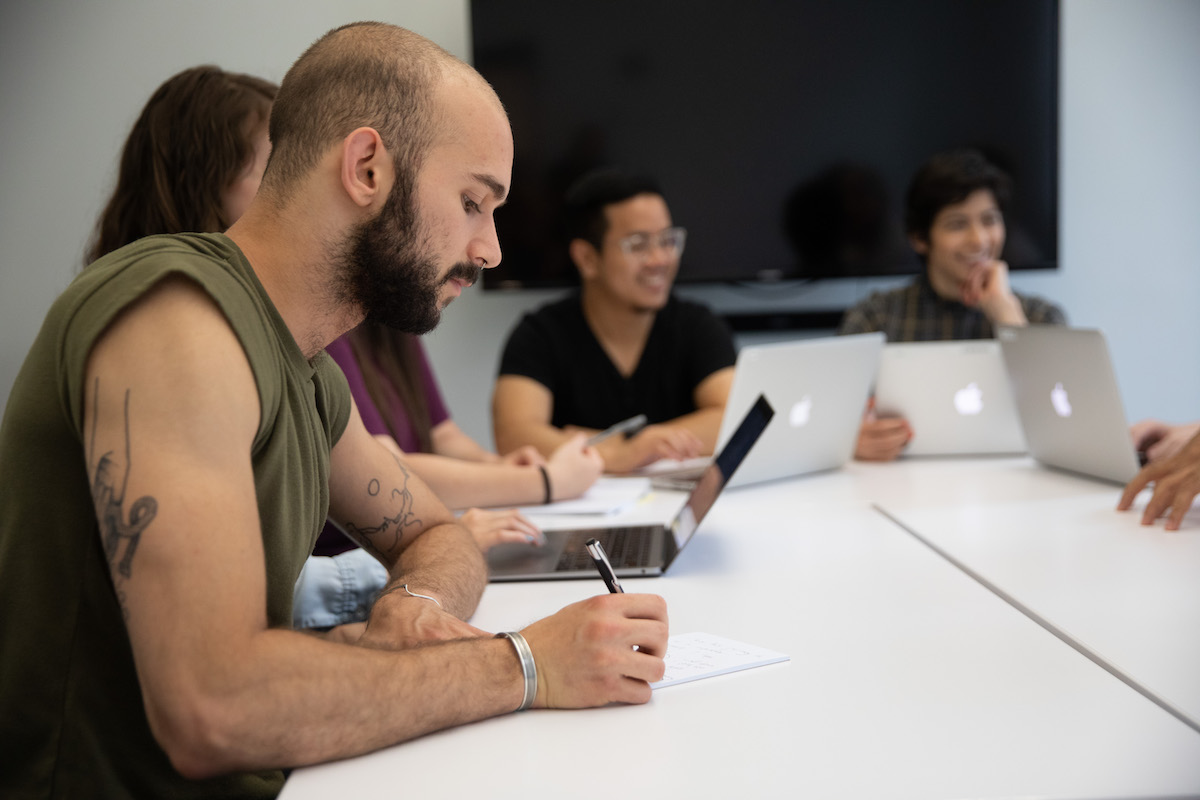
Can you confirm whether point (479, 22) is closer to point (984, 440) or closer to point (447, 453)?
point (447, 453)

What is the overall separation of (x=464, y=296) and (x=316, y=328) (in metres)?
2.43

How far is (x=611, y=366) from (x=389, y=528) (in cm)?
159

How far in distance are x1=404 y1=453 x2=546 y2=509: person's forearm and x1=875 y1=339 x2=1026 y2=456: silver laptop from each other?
0.88m

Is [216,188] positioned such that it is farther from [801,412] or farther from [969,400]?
[969,400]

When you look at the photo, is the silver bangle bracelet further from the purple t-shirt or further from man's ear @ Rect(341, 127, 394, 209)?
the purple t-shirt

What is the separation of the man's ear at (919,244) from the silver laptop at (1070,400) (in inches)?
41.6

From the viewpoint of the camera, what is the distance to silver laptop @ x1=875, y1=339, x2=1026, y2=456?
6.86 ft

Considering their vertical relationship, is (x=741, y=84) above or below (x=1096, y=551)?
above

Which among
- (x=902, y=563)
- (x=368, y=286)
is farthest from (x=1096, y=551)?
(x=368, y=286)

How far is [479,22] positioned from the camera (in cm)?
314

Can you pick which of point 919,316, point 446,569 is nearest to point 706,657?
point 446,569

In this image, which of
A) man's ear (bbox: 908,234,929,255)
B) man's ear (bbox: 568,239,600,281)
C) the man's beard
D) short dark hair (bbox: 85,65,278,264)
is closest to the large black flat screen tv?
man's ear (bbox: 908,234,929,255)

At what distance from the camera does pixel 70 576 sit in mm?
838

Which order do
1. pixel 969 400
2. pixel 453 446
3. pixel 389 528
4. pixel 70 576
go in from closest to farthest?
pixel 70 576 → pixel 389 528 → pixel 969 400 → pixel 453 446
